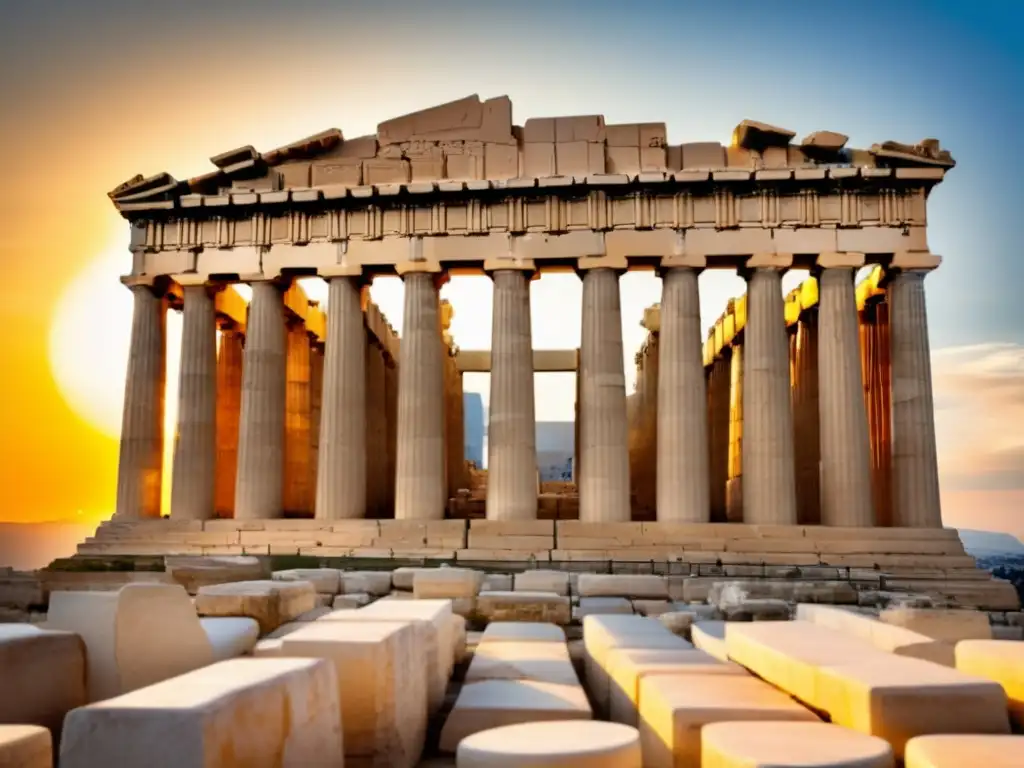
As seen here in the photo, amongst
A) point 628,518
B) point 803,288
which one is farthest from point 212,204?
point 803,288

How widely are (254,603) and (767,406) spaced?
71.9ft

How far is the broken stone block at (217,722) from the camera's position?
166 inches

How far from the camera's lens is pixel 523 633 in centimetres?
1162

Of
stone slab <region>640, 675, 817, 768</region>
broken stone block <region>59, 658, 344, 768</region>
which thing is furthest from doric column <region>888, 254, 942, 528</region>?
broken stone block <region>59, 658, 344, 768</region>

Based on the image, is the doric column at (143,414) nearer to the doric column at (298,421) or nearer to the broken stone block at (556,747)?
the doric column at (298,421)

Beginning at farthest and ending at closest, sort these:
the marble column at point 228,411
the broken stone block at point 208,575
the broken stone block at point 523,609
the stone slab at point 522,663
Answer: the marble column at point 228,411, the broken stone block at point 208,575, the broken stone block at point 523,609, the stone slab at point 522,663

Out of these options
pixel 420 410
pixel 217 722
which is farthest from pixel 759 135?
pixel 217 722

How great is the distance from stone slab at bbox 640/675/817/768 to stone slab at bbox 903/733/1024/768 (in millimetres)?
925

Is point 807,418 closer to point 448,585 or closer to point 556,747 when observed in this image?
point 448,585

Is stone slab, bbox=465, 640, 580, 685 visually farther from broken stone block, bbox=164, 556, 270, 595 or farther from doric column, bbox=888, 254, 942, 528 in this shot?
doric column, bbox=888, 254, 942, 528

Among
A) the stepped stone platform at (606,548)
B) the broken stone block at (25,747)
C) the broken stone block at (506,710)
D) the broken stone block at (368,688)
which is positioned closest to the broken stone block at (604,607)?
the stepped stone platform at (606,548)

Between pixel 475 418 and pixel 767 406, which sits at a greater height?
pixel 475 418

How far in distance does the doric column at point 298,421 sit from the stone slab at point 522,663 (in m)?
29.3

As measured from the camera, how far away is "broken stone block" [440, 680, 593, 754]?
6727mm
